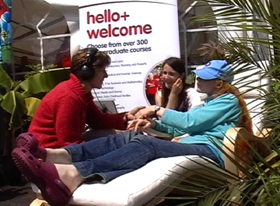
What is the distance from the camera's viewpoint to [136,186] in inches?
116

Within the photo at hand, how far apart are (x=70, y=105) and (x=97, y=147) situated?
0.41 m

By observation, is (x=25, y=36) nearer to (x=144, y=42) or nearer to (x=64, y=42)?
(x=64, y=42)

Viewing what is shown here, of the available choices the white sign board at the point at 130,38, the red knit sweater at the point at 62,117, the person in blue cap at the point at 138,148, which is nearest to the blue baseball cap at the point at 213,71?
the person in blue cap at the point at 138,148

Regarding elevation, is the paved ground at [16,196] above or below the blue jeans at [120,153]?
below

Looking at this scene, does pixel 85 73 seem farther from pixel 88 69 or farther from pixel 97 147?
pixel 97 147

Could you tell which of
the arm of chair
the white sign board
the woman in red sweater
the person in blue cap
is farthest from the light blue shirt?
the white sign board

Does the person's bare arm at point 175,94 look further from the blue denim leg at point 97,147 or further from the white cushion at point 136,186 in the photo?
the white cushion at point 136,186

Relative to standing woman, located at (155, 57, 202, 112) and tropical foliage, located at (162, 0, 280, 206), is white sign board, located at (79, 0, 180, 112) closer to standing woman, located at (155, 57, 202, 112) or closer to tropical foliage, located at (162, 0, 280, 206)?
standing woman, located at (155, 57, 202, 112)

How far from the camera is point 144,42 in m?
6.04

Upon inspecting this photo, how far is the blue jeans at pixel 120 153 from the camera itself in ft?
10.5

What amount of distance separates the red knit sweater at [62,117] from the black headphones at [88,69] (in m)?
0.05

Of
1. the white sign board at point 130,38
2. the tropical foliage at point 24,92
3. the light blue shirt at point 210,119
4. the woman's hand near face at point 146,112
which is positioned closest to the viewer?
the light blue shirt at point 210,119

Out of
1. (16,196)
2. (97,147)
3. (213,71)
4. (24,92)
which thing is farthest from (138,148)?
(24,92)

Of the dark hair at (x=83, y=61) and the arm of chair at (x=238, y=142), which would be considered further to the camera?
the dark hair at (x=83, y=61)
